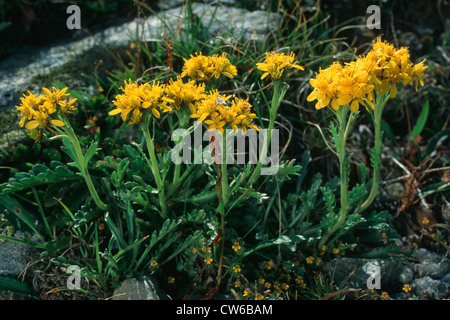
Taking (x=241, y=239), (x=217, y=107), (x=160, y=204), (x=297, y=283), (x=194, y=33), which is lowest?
(x=297, y=283)

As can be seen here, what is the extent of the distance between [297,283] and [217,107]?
4.00 ft

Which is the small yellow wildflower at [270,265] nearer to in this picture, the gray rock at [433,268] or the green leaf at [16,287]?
the gray rock at [433,268]

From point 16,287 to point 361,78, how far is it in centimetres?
206

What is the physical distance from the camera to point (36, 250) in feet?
8.51

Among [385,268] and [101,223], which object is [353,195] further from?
[101,223]

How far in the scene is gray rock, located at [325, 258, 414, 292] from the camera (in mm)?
2646

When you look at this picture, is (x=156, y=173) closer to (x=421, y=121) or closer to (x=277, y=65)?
(x=277, y=65)

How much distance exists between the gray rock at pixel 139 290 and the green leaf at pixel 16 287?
0.46 m

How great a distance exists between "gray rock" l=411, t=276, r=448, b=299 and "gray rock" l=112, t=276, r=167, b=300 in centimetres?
151

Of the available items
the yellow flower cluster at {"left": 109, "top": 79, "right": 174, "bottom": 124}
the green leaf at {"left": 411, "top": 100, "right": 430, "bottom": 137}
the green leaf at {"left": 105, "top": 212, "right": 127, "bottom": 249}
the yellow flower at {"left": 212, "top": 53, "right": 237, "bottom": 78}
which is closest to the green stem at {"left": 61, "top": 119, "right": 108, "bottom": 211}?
the green leaf at {"left": 105, "top": 212, "right": 127, "bottom": 249}

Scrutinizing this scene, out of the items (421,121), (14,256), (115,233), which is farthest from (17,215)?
(421,121)

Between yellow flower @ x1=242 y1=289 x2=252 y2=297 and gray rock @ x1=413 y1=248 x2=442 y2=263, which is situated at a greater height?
yellow flower @ x1=242 y1=289 x2=252 y2=297

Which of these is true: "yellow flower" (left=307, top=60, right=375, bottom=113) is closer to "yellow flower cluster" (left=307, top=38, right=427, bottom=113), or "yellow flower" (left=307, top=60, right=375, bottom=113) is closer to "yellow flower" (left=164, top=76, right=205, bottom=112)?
"yellow flower cluster" (left=307, top=38, right=427, bottom=113)

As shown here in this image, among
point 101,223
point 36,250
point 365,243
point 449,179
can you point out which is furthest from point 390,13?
point 36,250
